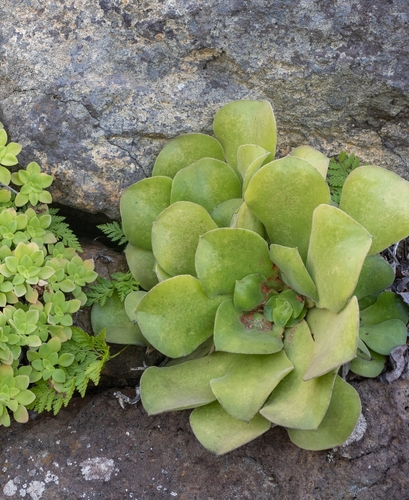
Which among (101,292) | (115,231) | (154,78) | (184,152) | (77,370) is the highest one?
(154,78)

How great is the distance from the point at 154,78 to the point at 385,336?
1137 mm

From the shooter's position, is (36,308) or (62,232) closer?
(36,308)

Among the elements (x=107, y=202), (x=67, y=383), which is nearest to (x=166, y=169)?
(x=107, y=202)

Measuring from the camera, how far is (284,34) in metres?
1.81

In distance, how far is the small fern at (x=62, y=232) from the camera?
184cm

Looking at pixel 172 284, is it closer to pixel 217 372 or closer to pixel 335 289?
pixel 217 372

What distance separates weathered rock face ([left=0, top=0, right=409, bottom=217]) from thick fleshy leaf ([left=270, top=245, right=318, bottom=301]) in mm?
653

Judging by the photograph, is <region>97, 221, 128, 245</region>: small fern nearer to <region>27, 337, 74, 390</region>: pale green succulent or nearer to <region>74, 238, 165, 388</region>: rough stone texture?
<region>74, 238, 165, 388</region>: rough stone texture

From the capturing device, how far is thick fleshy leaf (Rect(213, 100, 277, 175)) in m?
Answer: 1.70

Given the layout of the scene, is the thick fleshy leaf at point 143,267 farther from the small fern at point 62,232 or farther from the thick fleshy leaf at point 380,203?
the thick fleshy leaf at point 380,203

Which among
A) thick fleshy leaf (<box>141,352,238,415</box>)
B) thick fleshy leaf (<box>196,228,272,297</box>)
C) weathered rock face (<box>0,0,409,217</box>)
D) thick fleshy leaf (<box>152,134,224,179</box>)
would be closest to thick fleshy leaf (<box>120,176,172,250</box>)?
thick fleshy leaf (<box>152,134,224,179</box>)

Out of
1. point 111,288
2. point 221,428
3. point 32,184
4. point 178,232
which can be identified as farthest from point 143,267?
point 221,428

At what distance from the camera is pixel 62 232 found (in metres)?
1.85

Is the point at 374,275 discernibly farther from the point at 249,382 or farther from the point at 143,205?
the point at 143,205
